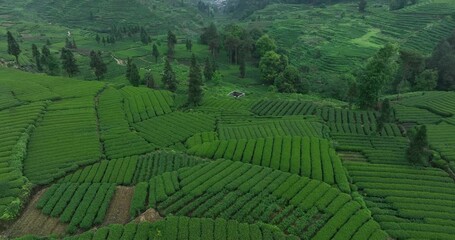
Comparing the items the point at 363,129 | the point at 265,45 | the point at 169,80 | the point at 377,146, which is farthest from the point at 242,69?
the point at 377,146

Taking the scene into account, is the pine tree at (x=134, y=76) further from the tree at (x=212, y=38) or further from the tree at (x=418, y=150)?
the tree at (x=418, y=150)

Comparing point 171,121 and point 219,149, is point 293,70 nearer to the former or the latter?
point 171,121

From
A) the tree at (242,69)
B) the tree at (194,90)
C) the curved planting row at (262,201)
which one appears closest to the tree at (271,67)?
the tree at (242,69)

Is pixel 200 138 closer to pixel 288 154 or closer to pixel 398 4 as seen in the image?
pixel 288 154

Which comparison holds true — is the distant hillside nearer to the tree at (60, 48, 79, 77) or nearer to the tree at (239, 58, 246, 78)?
the tree at (239, 58, 246, 78)

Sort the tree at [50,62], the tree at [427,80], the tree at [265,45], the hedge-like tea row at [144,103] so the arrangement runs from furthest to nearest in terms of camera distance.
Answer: the tree at [265,45] → the tree at [50,62] → the tree at [427,80] → the hedge-like tea row at [144,103]

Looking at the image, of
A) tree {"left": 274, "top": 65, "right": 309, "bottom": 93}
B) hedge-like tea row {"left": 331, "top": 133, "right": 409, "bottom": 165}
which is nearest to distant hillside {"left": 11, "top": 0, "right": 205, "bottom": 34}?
tree {"left": 274, "top": 65, "right": 309, "bottom": 93}
